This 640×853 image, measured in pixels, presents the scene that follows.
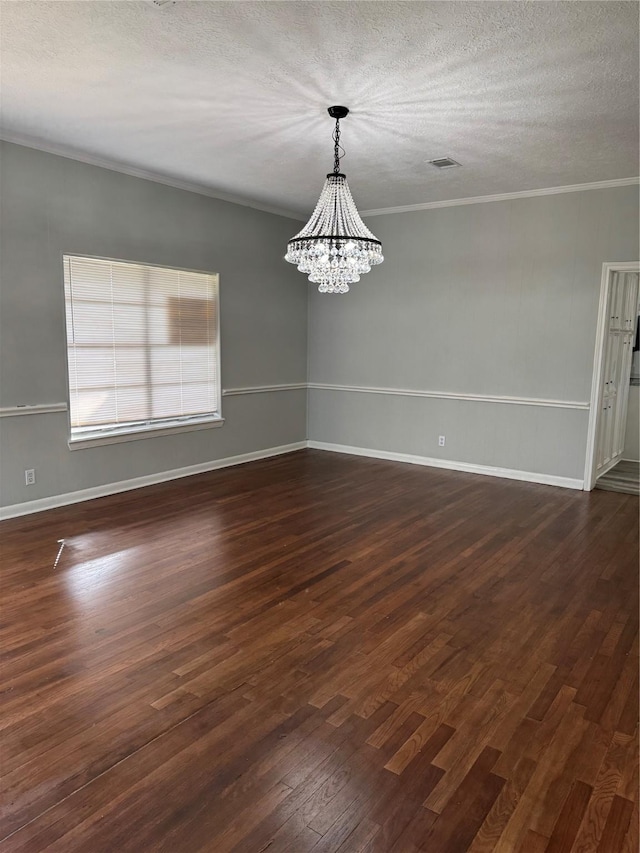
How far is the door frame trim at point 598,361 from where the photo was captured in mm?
5098

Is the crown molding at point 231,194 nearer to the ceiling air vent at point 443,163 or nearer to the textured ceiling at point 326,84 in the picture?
the textured ceiling at point 326,84

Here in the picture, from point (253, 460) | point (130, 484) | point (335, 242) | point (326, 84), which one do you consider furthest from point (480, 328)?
point (130, 484)

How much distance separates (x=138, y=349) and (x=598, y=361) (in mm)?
4278

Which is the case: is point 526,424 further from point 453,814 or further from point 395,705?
point 453,814

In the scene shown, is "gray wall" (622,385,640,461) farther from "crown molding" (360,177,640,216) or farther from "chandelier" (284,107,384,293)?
"chandelier" (284,107,384,293)

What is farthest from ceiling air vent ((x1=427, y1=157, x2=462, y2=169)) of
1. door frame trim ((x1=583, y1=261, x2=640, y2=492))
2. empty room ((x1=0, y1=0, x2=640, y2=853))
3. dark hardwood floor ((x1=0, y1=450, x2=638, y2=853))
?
dark hardwood floor ((x1=0, y1=450, x2=638, y2=853))

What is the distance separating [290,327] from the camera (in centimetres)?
682

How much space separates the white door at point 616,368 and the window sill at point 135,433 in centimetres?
389

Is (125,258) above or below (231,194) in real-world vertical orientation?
below

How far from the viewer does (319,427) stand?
23.8 feet

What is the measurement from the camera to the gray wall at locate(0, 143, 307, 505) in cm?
424

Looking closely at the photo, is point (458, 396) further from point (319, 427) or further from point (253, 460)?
point (253, 460)

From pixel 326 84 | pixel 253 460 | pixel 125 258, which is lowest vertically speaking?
pixel 253 460

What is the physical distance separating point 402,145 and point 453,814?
4.03m
